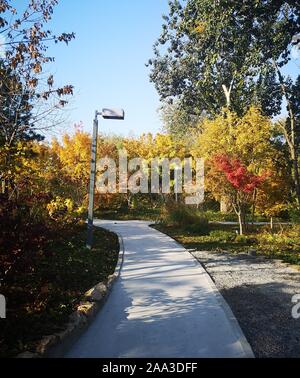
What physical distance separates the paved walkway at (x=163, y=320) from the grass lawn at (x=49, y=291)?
19.9 inches

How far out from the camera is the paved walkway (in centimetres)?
421

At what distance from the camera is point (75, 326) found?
4574 millimetres

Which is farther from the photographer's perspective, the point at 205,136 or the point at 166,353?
the point at 205,136

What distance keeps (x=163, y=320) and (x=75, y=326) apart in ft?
4.45

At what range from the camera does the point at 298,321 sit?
523 centimetres

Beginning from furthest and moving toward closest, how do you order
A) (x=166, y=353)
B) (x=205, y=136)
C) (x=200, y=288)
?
(x=205, y=136), (x=200, y=288), (x=166, y=353)

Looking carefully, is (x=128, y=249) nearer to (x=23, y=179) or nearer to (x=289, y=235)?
(x=23, y=179)

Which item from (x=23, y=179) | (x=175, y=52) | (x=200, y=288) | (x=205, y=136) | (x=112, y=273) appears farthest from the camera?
(x=175, y=52)

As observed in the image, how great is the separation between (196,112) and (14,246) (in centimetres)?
2756

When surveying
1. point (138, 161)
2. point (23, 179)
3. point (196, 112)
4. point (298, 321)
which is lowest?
point (298, 321)

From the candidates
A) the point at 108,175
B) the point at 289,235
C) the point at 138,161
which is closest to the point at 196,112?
the point at 138,161

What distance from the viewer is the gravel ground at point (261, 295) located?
450cm

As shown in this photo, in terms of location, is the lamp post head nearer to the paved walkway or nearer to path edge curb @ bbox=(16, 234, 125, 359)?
the paved walkway

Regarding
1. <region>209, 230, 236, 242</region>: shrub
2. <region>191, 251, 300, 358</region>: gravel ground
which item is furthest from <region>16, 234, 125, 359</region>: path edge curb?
<region>209, 230, 236, 242</region>: shrub
